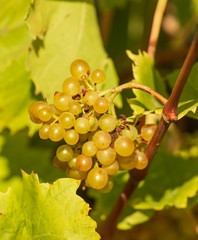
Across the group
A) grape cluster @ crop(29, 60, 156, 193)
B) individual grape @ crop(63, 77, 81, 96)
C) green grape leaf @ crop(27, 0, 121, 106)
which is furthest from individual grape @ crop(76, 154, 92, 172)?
green grape leaf @ crop(27, 0, 121, 106)

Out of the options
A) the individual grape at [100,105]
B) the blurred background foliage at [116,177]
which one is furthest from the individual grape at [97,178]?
the blurred background foliage at [116,177]

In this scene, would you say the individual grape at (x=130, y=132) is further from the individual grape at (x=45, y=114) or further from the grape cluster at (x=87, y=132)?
the individual grape at (x=45, y=114)

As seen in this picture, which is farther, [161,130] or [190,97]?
[190,97]

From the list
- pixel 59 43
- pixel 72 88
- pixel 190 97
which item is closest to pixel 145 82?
pixel 190 97

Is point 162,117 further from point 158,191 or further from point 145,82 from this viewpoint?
point 158,191

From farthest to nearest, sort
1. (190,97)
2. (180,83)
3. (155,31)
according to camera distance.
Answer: (155,31) → (190,97) → (180,83)

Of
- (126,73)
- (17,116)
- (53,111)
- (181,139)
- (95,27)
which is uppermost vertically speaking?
(53,111)

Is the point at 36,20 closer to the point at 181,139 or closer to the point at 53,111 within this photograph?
the point at 53,111

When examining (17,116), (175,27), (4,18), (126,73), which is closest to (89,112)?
(17,116)
